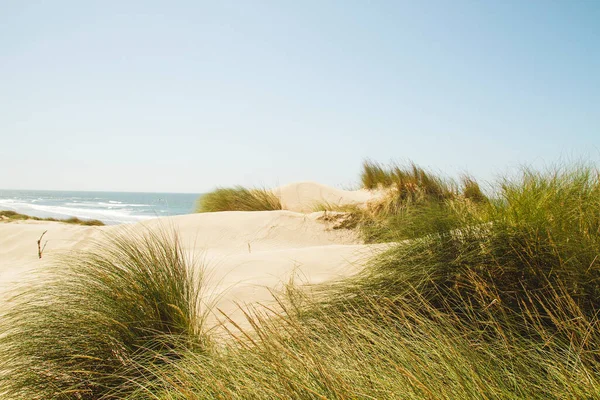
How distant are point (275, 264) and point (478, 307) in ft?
7.08

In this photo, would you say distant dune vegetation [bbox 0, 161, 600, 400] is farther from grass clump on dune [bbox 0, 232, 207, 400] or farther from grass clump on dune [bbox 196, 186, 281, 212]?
grass clump on dune [bbox 196, 186, 281, 212]

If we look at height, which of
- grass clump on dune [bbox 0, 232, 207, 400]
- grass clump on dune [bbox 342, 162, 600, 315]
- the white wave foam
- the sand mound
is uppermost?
the sand mound

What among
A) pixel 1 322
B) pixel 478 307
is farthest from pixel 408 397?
pixel 1 322

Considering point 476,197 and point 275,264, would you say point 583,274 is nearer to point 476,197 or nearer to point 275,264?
point 275,264

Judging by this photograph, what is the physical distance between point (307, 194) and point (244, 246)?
14.4 ft

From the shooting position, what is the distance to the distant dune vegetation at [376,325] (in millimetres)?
1474

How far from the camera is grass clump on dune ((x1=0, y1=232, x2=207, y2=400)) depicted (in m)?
1.86

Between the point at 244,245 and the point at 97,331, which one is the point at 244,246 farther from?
the point at 97,331

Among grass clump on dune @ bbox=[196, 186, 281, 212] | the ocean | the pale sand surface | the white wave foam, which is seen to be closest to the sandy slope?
the pale sand surface

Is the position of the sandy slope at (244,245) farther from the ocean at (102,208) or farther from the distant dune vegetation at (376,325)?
the distant dune vegetation at (376,325)

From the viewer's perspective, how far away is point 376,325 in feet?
6.61

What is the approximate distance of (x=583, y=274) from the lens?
89.9 inches

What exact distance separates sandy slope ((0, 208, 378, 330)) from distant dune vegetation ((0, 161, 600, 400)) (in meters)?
1.00

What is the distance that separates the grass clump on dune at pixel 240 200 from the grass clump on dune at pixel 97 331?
26.2ft
